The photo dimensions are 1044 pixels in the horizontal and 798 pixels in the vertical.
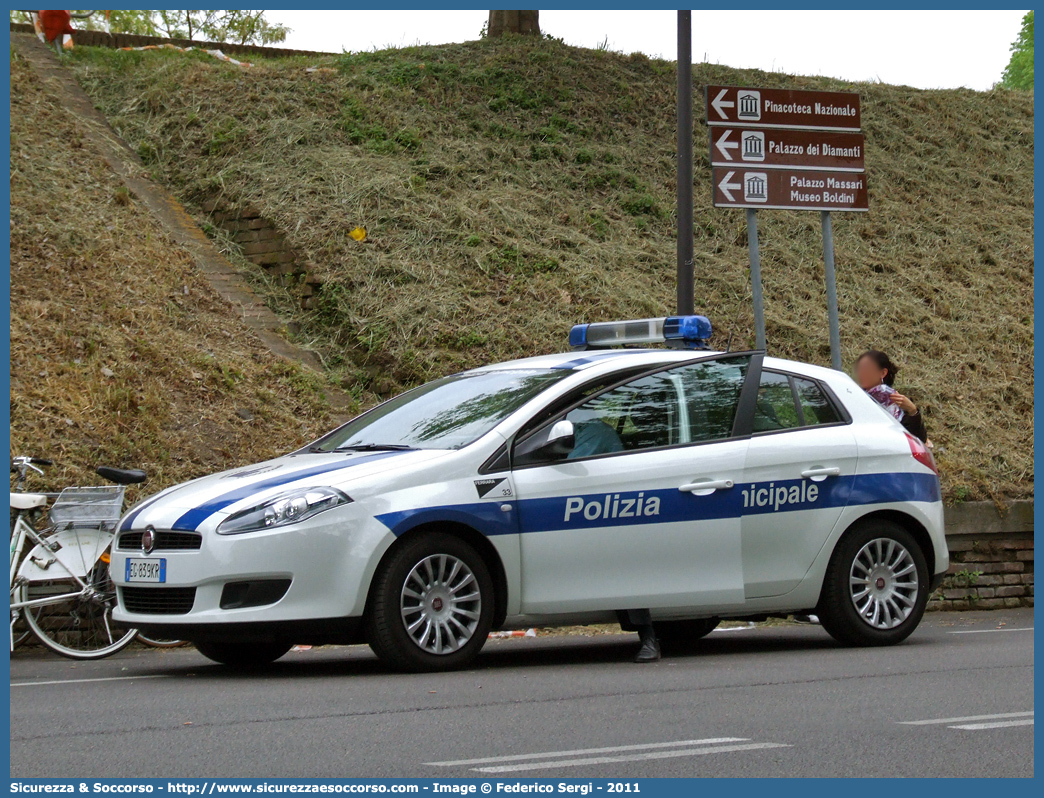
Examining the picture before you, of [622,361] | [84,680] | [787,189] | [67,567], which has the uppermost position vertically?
[787,189]

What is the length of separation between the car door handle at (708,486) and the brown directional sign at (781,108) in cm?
466

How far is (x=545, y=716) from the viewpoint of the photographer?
5.97 metres

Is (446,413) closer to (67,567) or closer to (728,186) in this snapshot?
(67,567)

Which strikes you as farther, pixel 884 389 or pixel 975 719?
pixel 884 389

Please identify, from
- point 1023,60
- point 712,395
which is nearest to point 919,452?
point 712,395

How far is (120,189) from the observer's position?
15914 mm

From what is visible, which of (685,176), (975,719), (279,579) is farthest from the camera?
(685,176)

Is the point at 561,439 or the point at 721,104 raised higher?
the point at 721,104

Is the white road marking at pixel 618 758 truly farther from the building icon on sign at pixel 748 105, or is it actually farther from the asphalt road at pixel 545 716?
the building icon on sign at pixel 748 105

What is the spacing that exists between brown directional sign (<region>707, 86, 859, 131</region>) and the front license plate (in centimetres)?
654

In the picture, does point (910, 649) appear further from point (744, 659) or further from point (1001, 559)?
point (1001, 559)

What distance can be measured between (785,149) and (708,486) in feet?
17.2

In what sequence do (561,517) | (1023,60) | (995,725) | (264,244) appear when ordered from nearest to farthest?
(995,725) < (561,517) < (264,244) < (1023,60)

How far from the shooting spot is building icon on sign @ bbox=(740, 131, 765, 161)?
12078 millimetres
